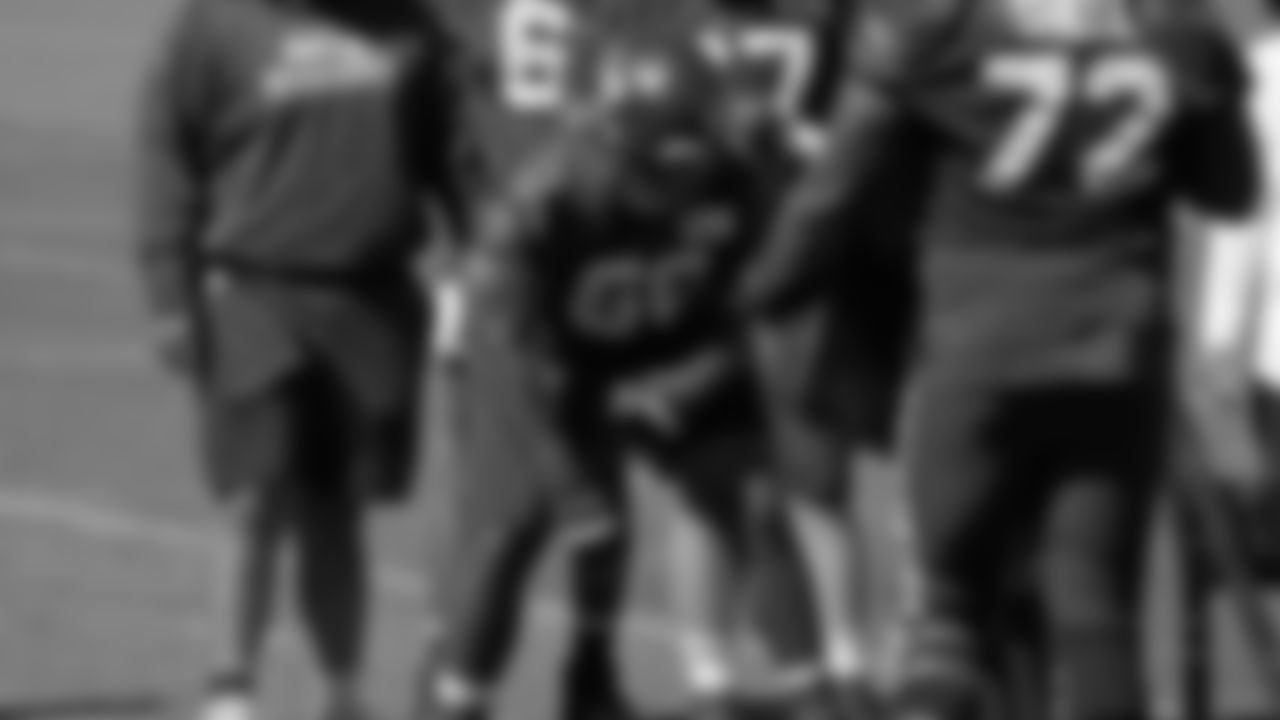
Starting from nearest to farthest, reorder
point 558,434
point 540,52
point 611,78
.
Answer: point 611,78
point 540,52
point 558,434

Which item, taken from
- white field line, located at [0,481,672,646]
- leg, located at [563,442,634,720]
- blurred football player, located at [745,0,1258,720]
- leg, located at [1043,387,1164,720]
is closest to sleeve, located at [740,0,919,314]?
blurred football player, located at [745,0,1258,720]

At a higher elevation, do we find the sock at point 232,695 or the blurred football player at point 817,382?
the blurred football player at point 817,382

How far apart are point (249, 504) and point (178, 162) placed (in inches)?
28.9

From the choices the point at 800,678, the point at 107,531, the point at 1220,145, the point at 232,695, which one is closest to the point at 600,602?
the point at 800,678

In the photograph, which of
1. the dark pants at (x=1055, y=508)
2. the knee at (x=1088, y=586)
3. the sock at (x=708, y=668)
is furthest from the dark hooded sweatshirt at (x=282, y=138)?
the knee at (x=1088, y=586)

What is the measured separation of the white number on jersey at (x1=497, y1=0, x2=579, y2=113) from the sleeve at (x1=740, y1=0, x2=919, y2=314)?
1128mm

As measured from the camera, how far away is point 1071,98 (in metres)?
8.39

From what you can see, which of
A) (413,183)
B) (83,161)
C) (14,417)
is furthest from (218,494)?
(83,161)

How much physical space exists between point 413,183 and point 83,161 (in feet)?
45.9

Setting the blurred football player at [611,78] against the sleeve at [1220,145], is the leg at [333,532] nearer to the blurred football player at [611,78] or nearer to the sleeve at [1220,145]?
Result: the blurred football player at [611,78]

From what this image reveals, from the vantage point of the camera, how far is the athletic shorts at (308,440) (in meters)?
10.4

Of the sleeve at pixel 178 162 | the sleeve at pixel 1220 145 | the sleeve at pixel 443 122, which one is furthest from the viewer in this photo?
the sleeve at pixel 443 122

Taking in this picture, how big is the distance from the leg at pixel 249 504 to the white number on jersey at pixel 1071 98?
7.80 feet

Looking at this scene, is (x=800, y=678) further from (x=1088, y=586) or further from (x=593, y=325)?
(x=1088, y=586)
